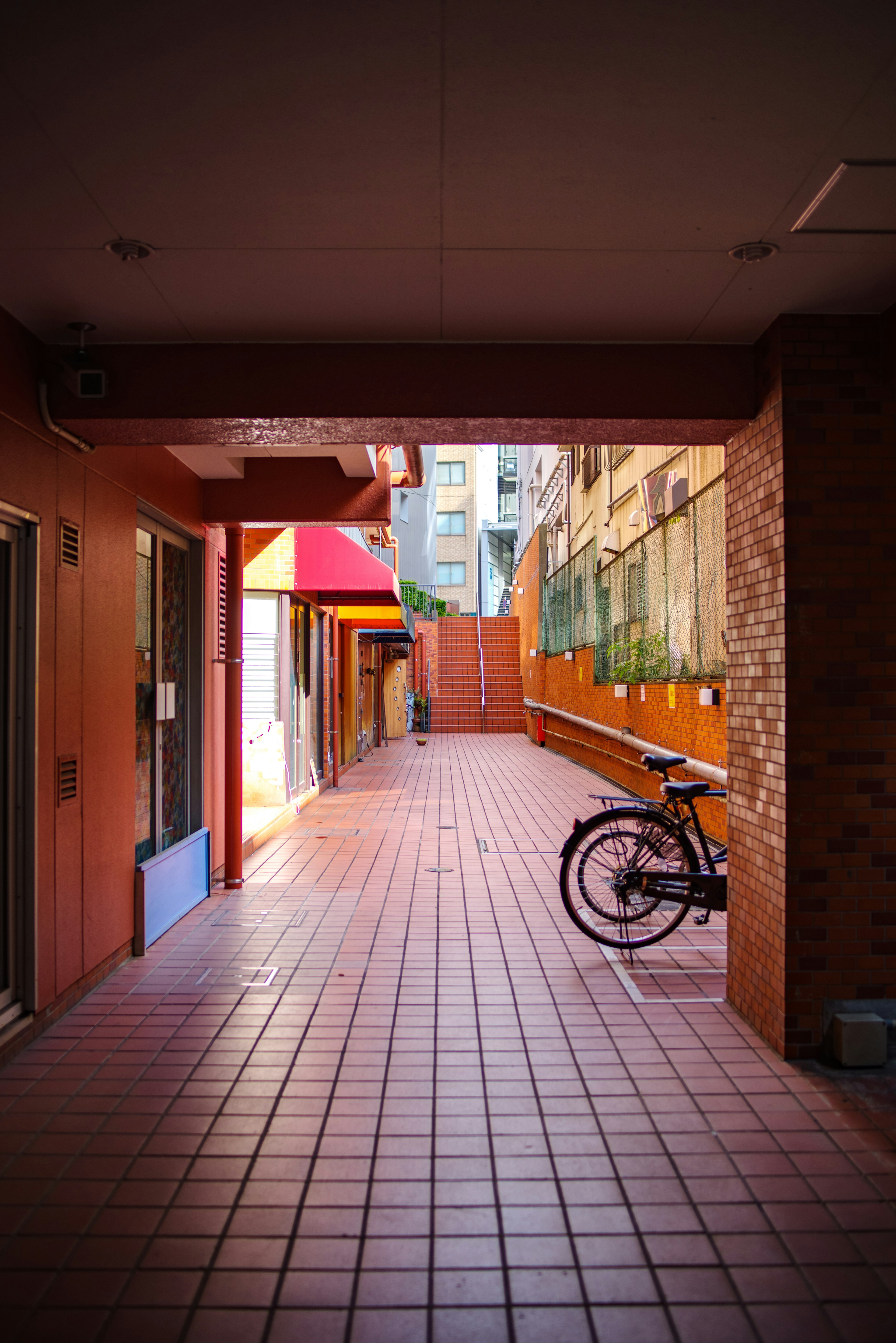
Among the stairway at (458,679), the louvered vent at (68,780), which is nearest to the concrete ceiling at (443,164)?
the louvered vent at (68,780)

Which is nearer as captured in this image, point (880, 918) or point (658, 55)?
point (658, 55)

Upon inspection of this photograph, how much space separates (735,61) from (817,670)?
216 centimetres

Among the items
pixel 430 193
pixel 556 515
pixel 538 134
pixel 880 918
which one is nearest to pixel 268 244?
pixel 430 193

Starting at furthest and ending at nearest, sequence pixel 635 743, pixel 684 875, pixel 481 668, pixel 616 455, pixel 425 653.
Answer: pixel 425 653, pixel 481 668, pixel 616 455, pixel 635 743, pixel 684 875

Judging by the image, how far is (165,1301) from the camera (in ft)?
7.18

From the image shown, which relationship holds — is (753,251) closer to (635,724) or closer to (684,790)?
(684,790)

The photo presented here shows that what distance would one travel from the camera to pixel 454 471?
41.1 meters

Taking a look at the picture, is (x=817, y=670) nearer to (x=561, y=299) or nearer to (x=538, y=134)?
(x=561, y=299)

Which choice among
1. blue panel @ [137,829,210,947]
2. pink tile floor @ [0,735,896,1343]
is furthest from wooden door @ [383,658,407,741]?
pink tile floor @ [0,735,896,1343]

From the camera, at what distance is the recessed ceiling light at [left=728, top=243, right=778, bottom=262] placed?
3078 mm

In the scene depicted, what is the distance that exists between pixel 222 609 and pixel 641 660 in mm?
5398

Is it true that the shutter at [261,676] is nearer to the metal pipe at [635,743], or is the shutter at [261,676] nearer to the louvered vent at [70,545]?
the metal pipe at [635,743]

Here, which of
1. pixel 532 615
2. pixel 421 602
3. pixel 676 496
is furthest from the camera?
Answer: pixel 421 602

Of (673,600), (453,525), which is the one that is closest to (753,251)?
(673,600)
